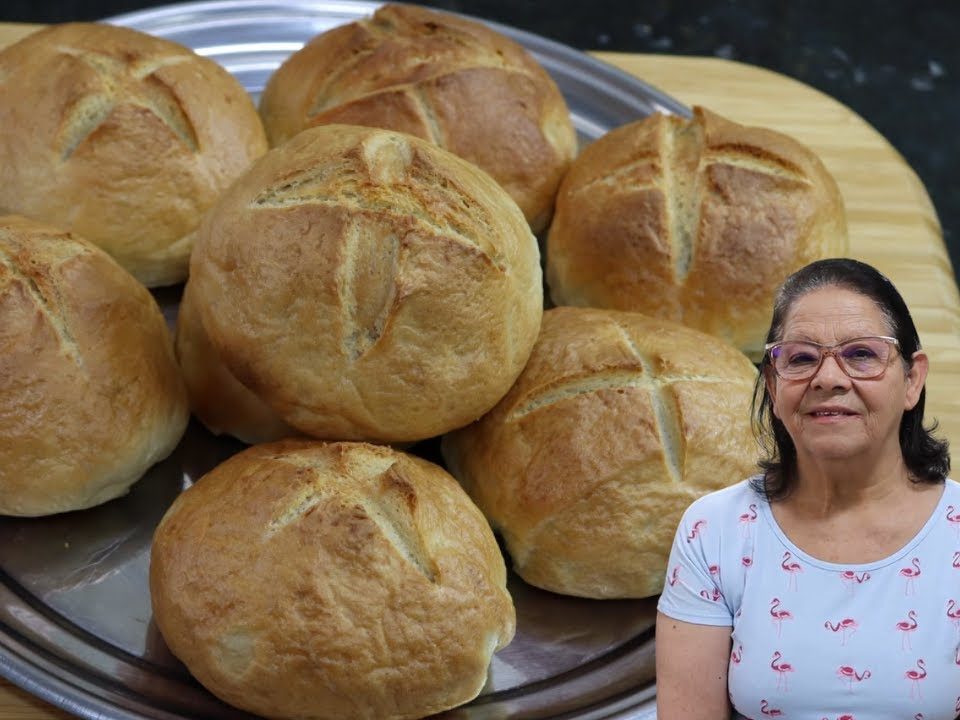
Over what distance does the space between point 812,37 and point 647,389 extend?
358 centimetres

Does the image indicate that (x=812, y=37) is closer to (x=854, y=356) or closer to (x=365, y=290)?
(x=365, y=290)

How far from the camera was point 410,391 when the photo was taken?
7.68 feet

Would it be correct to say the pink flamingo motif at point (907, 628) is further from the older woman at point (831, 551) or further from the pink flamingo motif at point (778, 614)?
the pink flamingo motif at point (778, 614)

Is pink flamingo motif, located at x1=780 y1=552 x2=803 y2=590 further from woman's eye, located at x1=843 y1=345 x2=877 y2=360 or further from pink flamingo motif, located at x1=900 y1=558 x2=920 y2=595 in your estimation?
woman's eye, located at x1=843 y1=345 x2=877 y2=360

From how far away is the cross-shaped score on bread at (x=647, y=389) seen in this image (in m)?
2.41

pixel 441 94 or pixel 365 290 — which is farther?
pixel 441 94

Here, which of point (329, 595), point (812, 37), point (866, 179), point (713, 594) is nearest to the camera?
point (713, 594)

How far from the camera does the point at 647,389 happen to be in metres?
2.45

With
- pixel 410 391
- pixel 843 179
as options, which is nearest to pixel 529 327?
pixel 410 391

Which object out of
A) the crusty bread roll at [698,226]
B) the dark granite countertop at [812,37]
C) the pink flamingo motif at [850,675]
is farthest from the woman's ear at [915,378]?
the dark granite countertop at [812,37]

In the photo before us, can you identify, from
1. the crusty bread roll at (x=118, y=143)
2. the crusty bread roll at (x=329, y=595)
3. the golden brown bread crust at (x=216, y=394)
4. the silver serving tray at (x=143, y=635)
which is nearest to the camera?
the crusty bread roll at (x=329, y=595)

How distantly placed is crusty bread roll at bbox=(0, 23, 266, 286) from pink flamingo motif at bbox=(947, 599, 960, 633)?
182 centimetres

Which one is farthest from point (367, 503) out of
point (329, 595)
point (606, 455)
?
point (606, 455)

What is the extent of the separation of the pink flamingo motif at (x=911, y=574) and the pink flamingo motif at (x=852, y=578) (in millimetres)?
49
